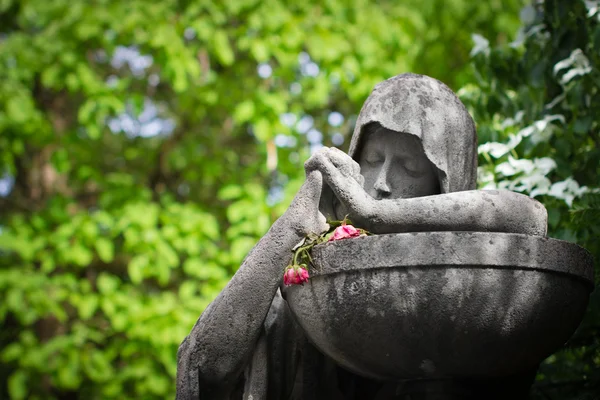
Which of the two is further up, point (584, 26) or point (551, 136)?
point (584, 26)

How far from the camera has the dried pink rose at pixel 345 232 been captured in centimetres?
243

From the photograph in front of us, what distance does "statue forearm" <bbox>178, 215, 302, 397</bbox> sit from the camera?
8.50ft

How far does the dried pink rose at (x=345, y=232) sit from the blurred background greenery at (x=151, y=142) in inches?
107

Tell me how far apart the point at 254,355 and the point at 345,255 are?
568mm

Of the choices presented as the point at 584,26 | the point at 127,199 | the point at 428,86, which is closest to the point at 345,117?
the point at 127,199

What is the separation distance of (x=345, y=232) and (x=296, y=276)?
19cm

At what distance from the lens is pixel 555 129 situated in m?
4.26

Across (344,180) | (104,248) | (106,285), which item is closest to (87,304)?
(106,285)

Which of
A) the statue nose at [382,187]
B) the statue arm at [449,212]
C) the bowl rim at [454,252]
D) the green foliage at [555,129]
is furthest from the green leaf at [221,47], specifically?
the bowl rim at [454,252]

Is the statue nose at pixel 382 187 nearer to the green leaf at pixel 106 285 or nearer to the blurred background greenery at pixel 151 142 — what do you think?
the blurred background greenery at pixel 151 142

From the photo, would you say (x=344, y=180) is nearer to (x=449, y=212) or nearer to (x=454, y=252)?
(x=449, y=212)

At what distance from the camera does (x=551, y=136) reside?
14.0 ft

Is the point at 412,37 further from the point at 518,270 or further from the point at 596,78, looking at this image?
→ the point at 518,270

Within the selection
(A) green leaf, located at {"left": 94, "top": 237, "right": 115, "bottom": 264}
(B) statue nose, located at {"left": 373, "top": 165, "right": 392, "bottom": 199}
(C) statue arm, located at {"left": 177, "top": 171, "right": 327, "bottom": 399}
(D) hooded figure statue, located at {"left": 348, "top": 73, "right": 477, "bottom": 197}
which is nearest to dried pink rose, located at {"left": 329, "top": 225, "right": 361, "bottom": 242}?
(C) statue arm, located at {"left": 177, "top": 171, "right": 327, "bottom": 399}
